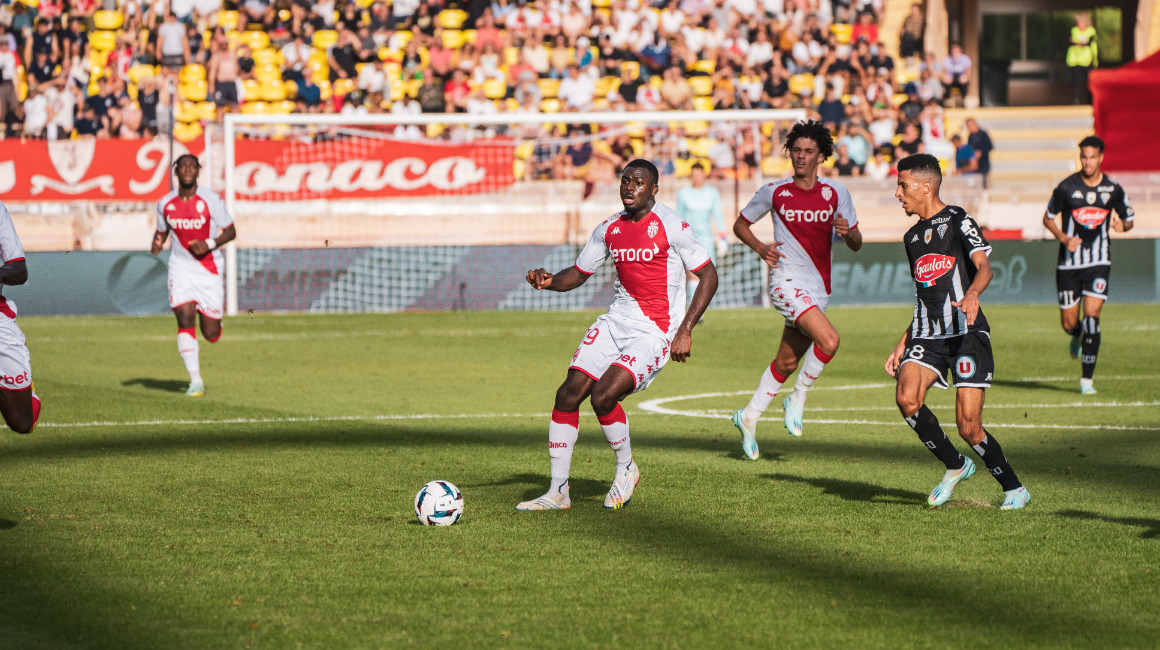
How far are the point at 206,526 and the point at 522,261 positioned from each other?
1632 cm

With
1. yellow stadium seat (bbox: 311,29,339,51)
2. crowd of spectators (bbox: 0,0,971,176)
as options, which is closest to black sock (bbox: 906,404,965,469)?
crowd of spectators (bbox: 0,0,971,176)

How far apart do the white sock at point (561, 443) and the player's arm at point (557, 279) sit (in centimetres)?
68

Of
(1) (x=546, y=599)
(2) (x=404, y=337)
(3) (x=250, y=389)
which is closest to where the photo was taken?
(1) (x=546, y=599)

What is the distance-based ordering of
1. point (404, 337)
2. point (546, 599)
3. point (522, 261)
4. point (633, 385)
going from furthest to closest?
point (522, 261), point (404, 337), point (633, 385), point (546, 599)

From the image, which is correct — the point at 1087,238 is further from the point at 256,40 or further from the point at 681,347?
the point at 256,40

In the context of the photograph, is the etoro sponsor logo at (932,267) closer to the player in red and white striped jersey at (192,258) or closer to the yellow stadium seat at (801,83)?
the player in red and white striped jersey at (192,258)

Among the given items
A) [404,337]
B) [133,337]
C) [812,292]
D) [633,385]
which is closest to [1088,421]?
[812,292]

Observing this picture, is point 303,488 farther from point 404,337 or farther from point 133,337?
point 133,337

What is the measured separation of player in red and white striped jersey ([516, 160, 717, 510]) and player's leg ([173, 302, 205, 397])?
6481mm

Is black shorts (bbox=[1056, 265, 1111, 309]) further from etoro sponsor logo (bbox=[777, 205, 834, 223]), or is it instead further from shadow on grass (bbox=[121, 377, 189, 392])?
shadow on grass (bbox=[121, 377, 189, 392])

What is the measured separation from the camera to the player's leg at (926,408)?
7.01 m

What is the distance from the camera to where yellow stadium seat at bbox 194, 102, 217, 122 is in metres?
27.2

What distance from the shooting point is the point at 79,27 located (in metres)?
29.0

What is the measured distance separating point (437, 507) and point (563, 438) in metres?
0.85
